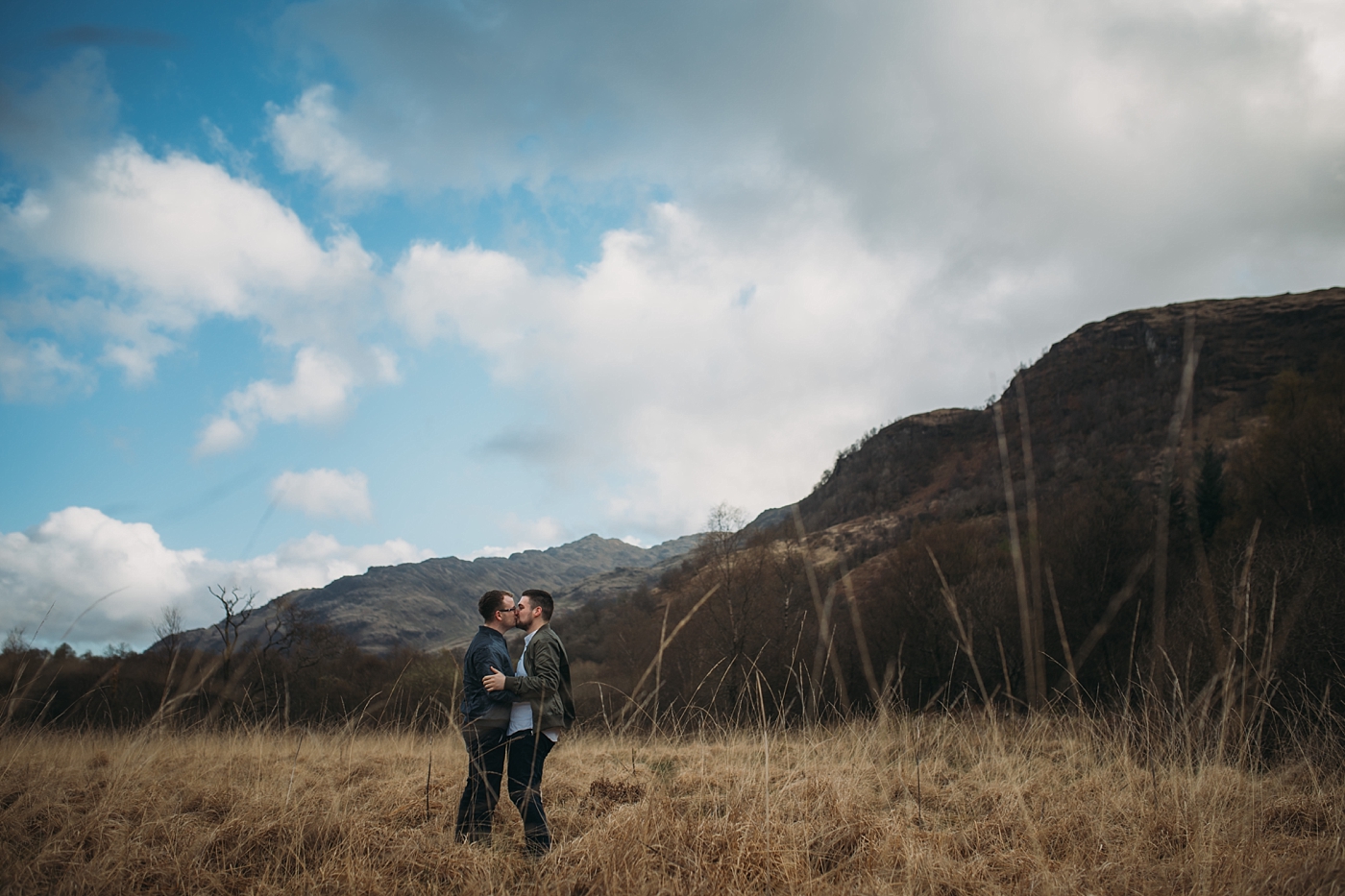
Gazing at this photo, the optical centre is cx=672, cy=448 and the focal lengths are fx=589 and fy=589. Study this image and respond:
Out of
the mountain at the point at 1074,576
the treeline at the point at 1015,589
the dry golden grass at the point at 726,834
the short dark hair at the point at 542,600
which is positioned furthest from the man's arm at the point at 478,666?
the treeline at the point at 1015,589

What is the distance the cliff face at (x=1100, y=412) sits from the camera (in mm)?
59375

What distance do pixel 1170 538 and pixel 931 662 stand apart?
1346 centimetres

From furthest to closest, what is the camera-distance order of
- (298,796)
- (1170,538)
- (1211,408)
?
(1211,408)
(1170,538)
(298,796)

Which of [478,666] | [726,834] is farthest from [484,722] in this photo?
[726,834]

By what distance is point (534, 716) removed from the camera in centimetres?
312

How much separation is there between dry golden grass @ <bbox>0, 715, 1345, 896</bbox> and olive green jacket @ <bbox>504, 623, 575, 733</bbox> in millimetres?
487

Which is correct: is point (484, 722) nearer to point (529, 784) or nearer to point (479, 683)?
point (479, 683)

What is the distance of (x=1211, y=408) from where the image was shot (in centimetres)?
6328

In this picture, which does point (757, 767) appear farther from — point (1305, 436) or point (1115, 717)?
point (1305, 436)

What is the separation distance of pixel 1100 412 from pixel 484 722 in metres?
87.7

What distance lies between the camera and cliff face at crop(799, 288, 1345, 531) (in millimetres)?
59375

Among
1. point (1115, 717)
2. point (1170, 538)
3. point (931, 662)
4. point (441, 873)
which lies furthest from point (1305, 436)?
point (441, 873)

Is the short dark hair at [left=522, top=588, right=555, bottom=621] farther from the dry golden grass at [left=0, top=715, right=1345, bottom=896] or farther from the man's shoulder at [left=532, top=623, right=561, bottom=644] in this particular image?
the dry golden grass at [left=0, top=715, right=1345, bottom=896]

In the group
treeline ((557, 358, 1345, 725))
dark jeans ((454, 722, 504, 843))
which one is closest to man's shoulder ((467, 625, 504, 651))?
dark jeans ((454, 722, 504, 843))
